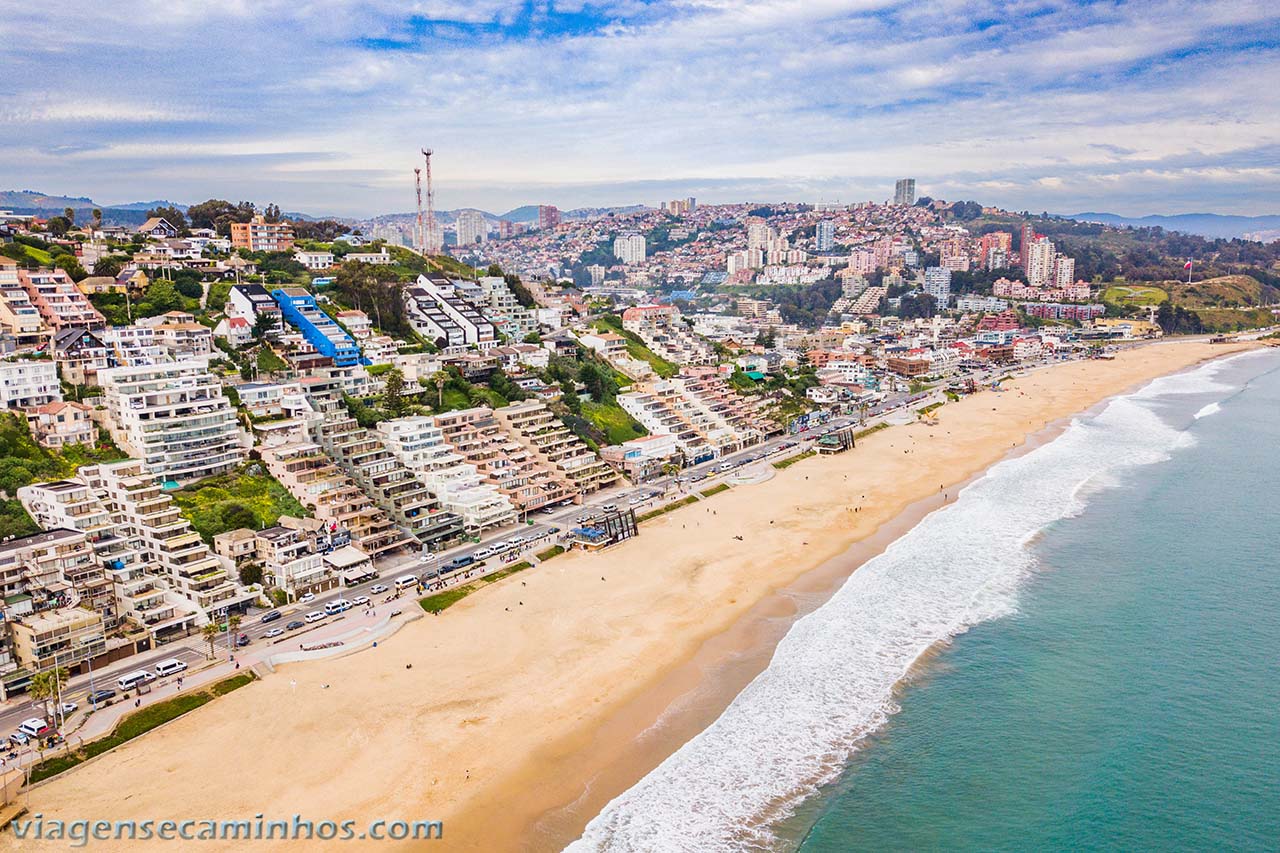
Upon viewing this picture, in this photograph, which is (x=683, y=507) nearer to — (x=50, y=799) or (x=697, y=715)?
(x=697, y=715)

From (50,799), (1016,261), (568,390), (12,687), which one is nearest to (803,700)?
(50,799)

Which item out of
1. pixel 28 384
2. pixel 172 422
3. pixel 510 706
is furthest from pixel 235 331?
pixel 510 706

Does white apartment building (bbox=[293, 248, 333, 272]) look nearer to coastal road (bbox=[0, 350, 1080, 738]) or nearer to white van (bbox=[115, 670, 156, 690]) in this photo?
coastal road (bbox=[0, 350, 1080, 738])

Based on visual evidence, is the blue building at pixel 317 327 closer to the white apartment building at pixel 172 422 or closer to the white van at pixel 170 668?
the white apartment building at pixel 172 422

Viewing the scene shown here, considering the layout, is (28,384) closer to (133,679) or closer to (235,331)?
(235,331)

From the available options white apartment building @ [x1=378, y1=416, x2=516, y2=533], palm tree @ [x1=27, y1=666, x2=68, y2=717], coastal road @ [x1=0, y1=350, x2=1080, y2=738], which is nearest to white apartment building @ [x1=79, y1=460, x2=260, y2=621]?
coastal road @ [x1=0, y1=350, x2=1080, y2=738]
